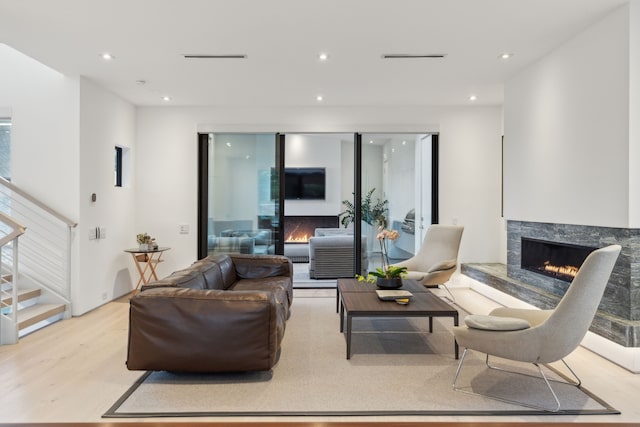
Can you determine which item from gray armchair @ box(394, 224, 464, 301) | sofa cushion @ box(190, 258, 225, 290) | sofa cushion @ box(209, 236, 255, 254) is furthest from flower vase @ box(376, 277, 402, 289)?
sofa cushion @ box(209, 236, 255, 254)

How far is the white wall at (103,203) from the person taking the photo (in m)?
4.73

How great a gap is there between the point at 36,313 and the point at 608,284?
5.52m

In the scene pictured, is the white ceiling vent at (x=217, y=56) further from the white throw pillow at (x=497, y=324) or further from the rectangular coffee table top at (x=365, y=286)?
the white throw pillow at (x=497, y=324)

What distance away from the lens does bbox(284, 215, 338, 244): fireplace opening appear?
32.7 ft

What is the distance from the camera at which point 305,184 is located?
→ 9.90m

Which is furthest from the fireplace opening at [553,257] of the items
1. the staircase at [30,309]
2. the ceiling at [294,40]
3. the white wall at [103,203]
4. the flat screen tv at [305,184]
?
the flat screen tv at [305,184]

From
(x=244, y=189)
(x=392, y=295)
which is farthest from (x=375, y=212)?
(x=392, y=295)

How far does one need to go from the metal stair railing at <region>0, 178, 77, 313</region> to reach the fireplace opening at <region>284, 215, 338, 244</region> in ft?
18.8

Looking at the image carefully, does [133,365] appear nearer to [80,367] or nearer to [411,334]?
[80,367]

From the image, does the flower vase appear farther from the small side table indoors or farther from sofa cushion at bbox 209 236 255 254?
the small side table indoors

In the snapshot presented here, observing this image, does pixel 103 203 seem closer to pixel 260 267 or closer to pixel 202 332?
pixel 260 267

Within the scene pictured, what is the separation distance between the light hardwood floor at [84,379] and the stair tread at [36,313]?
0.14 m

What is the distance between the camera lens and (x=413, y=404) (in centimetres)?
Result: 251

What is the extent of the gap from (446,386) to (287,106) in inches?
186
